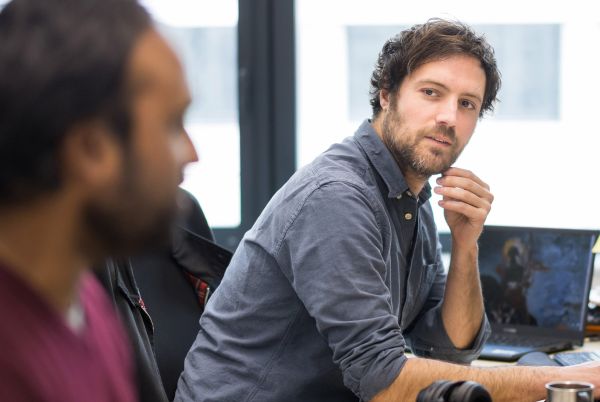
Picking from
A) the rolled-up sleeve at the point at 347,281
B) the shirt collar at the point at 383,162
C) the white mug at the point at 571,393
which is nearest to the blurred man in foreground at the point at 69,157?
the white mug at the point at 571,393

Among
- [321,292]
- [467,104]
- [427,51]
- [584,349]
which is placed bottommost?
[584,349]

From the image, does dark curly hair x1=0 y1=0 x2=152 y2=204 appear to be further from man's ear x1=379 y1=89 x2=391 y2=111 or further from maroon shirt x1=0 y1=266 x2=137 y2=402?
man's ear x1=379 y1=89 x2=391 y2=111

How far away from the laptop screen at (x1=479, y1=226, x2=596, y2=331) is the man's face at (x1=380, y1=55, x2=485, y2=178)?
0.45m

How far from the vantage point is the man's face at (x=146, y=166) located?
0.69 metres

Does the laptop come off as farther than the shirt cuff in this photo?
Yes

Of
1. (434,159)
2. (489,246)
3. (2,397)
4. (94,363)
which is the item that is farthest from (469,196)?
(2,397)

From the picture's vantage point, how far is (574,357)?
2018 millimetres

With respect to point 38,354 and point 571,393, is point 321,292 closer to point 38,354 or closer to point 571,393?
point 571,393

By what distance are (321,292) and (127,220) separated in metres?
0.90

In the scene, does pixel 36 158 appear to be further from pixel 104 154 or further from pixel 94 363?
pixel 94 363

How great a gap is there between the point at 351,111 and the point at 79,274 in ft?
8.32

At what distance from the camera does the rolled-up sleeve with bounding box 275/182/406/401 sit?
5.06 ft

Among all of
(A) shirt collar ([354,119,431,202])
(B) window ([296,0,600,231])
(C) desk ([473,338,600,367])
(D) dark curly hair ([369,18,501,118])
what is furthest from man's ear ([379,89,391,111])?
(B) window ([296,0,600,231])

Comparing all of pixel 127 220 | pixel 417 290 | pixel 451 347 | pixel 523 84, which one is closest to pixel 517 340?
pixel 451 347
